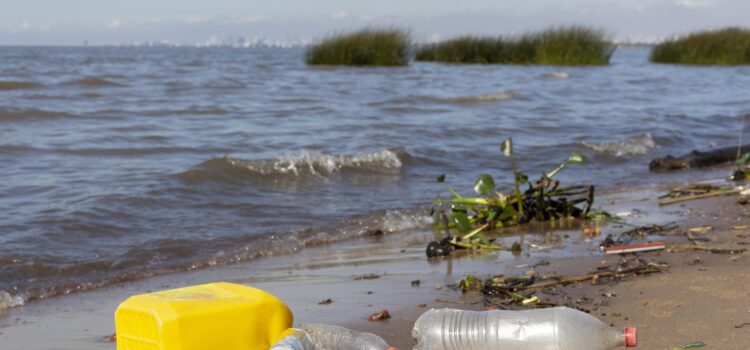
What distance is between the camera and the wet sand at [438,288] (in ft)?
11.0

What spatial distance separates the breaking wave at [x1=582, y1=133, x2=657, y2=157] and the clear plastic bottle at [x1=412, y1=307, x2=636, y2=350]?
795 centimetres

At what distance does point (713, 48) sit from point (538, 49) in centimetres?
650

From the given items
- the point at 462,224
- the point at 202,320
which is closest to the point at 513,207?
the point at 462,224

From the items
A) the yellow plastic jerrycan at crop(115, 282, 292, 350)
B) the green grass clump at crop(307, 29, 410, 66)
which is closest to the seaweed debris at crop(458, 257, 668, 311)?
the yellow plastic jerrycan at crop(115, 282, 292, 350)

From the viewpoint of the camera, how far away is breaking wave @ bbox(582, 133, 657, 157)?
35.1 feet

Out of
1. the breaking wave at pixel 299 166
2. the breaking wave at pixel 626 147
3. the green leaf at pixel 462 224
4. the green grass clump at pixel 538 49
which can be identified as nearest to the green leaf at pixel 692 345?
the green leaf at pixel 462 224

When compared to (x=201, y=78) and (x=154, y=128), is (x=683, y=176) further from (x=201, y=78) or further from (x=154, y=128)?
(x=201, y=78)

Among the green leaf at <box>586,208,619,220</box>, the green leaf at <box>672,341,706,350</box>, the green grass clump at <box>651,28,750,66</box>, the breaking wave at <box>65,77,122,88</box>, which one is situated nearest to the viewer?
the green leaf at <box>672,341,706,350</box>

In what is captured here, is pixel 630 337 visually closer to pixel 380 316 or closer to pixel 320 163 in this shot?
pixel 380 316

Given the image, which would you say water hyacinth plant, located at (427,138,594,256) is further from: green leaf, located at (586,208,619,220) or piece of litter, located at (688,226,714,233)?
piece of litter, located at (688,226,714,233)

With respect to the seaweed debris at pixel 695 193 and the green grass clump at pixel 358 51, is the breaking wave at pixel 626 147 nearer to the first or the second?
the seaweed debris at pixel 695 193

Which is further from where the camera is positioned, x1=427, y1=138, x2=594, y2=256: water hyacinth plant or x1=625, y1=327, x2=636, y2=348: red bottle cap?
x1=427, y1=138, x2=594, y2=256: water hyacinth plant

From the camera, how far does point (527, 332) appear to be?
283 cm

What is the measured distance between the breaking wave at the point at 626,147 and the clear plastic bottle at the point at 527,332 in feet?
26.1
